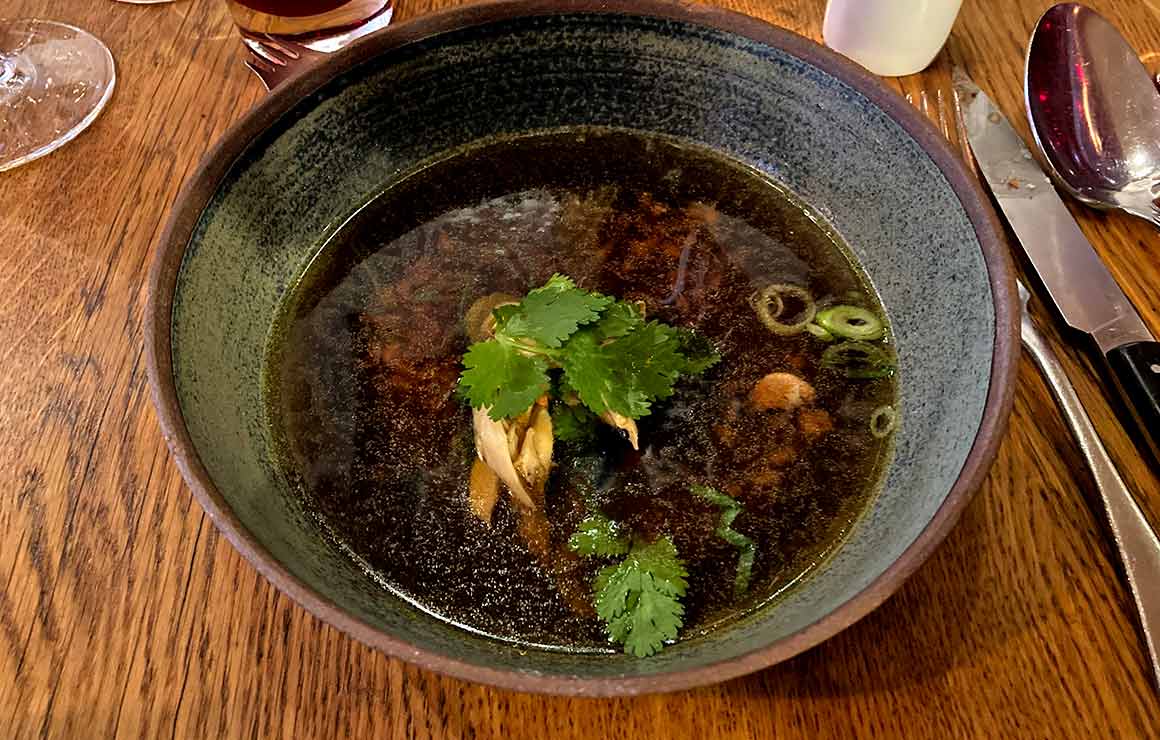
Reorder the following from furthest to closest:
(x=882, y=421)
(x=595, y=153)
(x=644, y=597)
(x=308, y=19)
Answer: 1. (x=308, y=19)
2. (x=595, y=153)
3. (x=882, y=421)
4. (x=644, y=597)

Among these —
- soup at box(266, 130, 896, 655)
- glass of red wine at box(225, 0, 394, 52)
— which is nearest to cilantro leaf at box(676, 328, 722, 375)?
soup at box(266, 130, 896, 655)

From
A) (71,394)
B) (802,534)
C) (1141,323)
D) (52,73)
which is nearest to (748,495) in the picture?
(802,534)

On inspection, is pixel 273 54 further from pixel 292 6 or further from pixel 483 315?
pixel 483 315

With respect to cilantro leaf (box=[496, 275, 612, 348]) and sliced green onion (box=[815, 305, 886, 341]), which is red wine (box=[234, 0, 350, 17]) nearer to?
cilantro leaf (box=[496, 275, 612, 348])

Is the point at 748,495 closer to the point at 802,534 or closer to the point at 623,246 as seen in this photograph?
the point at 802,534

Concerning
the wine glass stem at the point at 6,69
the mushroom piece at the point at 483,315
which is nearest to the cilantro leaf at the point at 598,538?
the mushroom piece at the point at 483,315

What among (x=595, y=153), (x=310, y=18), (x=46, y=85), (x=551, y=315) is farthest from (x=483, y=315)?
(x=46, y=85)

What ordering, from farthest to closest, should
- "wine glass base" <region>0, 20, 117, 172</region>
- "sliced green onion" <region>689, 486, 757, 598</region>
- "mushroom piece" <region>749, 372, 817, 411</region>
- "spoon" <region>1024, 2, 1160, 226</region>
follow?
1. "wine glass base" <region>0, 20, 117, 172</region>
2. "spoon" <region>1024, 2, 1160, 226</region>
3. "mushroom piece" <region>749, 372, 817, 411</region>
4. "sliced green onion" <region>689, 486, 757, 598</region>
